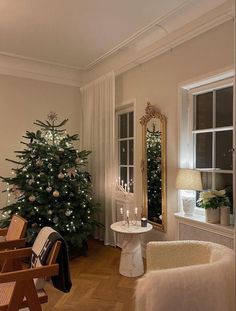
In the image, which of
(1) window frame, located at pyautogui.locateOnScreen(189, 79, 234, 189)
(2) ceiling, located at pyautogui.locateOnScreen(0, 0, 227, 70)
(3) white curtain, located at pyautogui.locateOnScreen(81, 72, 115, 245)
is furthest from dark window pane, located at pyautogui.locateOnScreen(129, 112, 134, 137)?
(1) window frame, located at pyautogui.locateOnScreen(189, 79, 234, 189)

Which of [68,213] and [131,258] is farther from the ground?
[68,213]

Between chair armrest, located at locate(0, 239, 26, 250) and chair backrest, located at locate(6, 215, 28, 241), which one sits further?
chair backrest, located at locate(6, 215, 28, 241)

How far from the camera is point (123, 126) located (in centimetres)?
434

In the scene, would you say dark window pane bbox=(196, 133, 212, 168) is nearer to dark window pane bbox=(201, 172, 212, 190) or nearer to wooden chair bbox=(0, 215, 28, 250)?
dark window pane bbox=(201, 172, 212, 190)

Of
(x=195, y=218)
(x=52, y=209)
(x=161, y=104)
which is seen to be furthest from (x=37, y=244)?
(x=161, y=104)

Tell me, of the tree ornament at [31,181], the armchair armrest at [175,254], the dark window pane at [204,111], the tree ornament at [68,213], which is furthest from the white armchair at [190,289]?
the tree ornament at [31,181]


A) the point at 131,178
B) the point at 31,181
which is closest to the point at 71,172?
the point at 31,181

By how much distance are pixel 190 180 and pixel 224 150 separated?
1.55ft

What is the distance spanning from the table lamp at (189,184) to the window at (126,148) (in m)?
1.19

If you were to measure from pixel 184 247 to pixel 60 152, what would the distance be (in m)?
2.32

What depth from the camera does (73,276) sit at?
123 inches

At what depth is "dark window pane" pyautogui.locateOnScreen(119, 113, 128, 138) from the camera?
14.0 feet

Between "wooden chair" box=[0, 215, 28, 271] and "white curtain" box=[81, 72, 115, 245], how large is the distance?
1751 mm

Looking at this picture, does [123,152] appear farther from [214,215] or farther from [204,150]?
[214,215]
